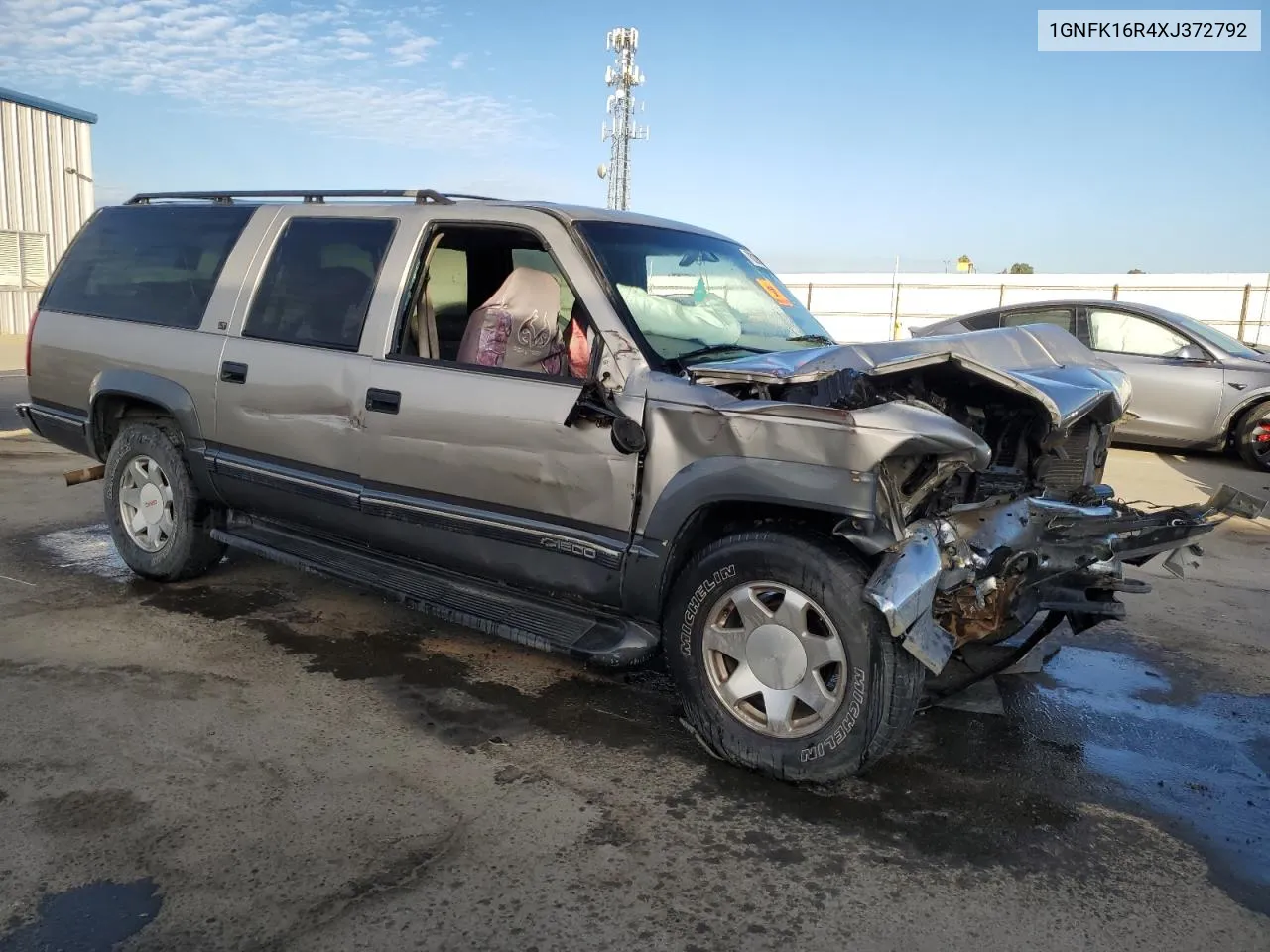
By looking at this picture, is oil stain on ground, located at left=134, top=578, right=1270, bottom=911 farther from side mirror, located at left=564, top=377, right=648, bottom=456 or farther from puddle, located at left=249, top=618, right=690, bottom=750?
side mirror, located at left=564, top=377, right=648, bottom=456

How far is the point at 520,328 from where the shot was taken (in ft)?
13.1

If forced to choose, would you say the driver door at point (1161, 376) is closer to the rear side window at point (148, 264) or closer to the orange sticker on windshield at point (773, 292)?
the orange sticker on windshield at point (773, 292)

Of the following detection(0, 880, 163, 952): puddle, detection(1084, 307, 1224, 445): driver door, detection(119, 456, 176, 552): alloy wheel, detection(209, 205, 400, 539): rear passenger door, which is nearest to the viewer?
detection(0, 880, 163, 952): puddle

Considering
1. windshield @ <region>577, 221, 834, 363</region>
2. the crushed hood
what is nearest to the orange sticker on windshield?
windshield @ <region>577, 221, 834, 363</region>

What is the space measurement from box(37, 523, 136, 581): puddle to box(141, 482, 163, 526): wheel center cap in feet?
1.48

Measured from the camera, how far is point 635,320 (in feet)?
11.7

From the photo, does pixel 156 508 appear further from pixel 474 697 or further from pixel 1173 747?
pixel 1173 747

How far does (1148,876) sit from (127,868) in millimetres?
2868

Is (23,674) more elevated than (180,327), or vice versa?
(180,327)

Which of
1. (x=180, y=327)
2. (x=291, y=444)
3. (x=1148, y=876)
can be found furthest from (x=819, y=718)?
(x=180, y=327)

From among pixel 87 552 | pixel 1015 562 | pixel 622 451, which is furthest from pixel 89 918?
pixel 87 552

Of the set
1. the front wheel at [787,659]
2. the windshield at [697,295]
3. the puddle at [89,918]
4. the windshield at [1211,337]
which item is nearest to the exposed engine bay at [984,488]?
the front wheel at [787,659]

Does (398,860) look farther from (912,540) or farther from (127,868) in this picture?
(912,540)

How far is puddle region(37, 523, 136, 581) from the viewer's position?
546 cm
